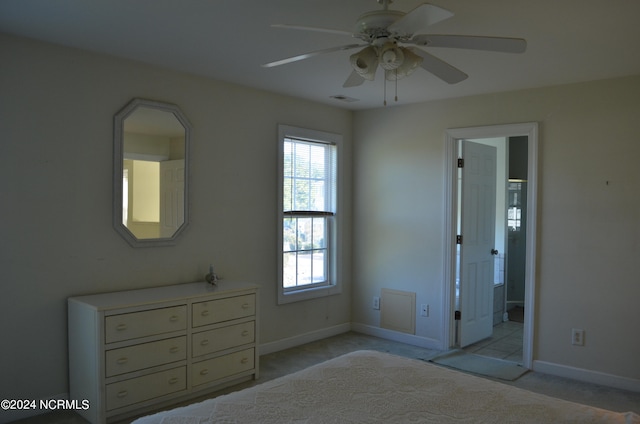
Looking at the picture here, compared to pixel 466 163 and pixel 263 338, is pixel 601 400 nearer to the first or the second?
pixel 466 163

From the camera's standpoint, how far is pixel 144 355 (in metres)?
3.07

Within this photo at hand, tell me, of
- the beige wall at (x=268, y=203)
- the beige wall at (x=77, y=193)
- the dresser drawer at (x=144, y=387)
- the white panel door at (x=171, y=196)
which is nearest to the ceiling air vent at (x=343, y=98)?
the beige wall at (x=268, y=203)

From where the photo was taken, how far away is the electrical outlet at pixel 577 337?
152 inches

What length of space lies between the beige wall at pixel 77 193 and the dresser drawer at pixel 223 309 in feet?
1.60

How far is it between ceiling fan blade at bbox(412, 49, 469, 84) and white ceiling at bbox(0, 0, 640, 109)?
32 centimetres

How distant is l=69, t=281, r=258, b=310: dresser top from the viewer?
9.89 ft

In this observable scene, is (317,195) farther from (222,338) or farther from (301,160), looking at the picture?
(222,338)

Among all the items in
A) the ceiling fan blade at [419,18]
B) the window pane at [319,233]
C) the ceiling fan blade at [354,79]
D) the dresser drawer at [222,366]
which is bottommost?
the dresser drawer at [222,366]

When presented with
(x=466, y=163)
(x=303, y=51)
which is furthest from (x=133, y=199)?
(x=466, y=163)

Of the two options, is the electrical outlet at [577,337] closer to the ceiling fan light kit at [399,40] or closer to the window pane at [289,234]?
the window pane at [289,234]

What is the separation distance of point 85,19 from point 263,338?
117 inches

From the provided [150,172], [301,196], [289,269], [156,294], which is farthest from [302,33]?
[289,269]

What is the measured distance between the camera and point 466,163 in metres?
4.70

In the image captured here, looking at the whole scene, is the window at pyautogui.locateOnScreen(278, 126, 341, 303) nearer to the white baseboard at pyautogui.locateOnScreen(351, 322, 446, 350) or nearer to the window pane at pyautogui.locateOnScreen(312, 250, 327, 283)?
the window pane at pyautogui.locateOnScreen(312, 250, 327, 283)
